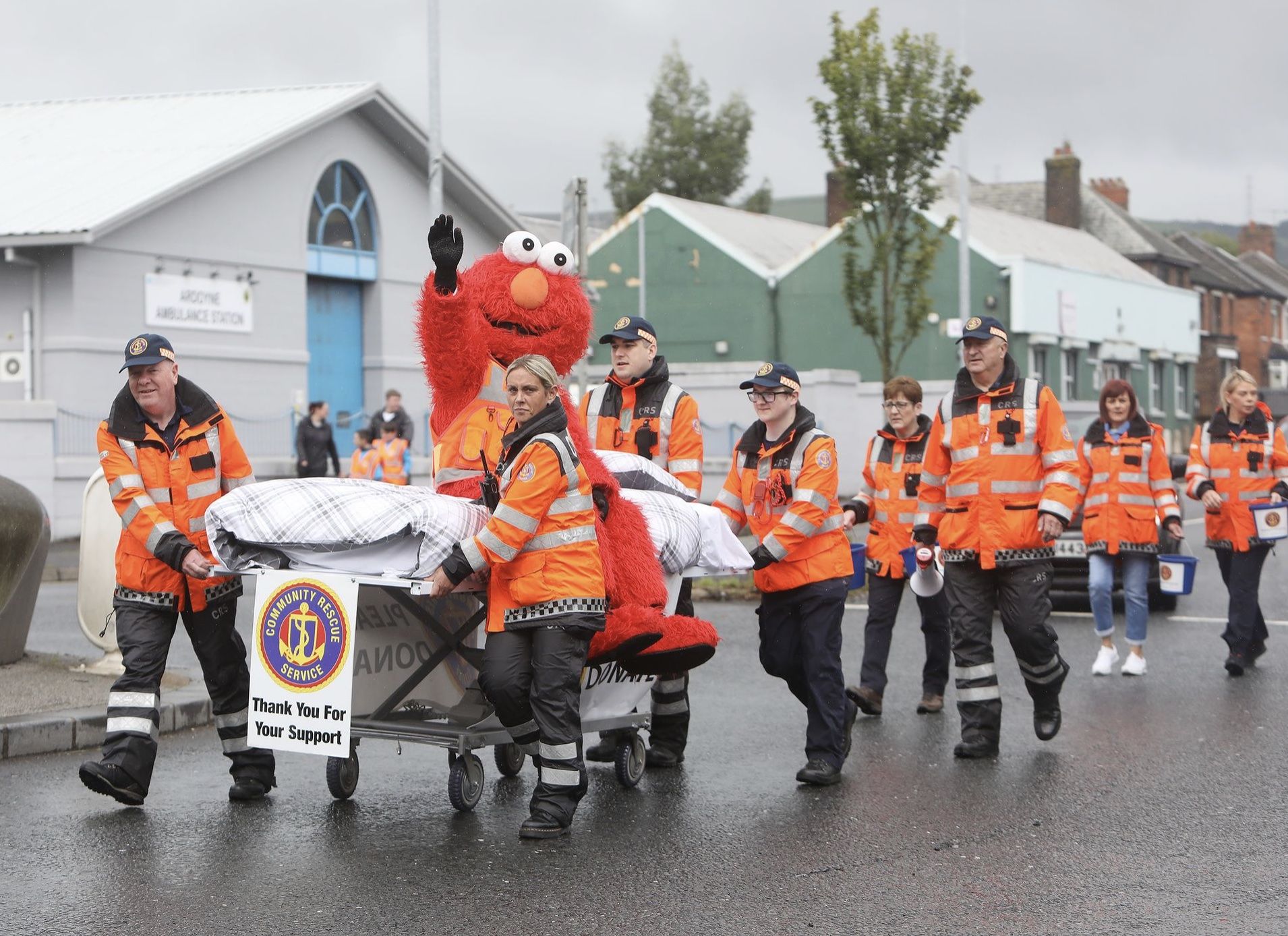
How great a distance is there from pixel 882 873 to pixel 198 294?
800 inches

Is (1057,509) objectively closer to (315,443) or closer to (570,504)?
(570,504)

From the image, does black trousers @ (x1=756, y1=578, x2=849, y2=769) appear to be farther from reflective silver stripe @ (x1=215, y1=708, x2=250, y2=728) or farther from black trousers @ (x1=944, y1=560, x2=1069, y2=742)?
reflective silver stripe @ (x1=215, y1=708, x2=250, y2=728)

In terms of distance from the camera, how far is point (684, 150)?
67938mm

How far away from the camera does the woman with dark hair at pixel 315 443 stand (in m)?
23.0

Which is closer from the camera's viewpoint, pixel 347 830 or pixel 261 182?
pixel 347 830

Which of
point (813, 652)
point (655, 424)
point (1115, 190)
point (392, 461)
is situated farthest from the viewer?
point (1115, 190)

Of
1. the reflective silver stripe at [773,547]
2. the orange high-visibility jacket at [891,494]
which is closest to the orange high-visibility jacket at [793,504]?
the reflective silver stripe at [773,547]

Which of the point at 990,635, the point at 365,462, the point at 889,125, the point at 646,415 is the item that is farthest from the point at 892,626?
the point at 889,125

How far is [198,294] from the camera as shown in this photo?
24438 mm

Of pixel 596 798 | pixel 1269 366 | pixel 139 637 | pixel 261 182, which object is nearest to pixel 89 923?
pixel 139 637

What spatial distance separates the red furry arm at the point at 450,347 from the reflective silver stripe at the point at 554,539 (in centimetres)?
118

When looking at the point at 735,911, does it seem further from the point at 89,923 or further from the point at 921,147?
the point at 921,147

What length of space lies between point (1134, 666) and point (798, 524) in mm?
4163

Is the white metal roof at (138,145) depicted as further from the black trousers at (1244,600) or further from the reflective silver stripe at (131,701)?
the reflective silver stripe at (131,701)
